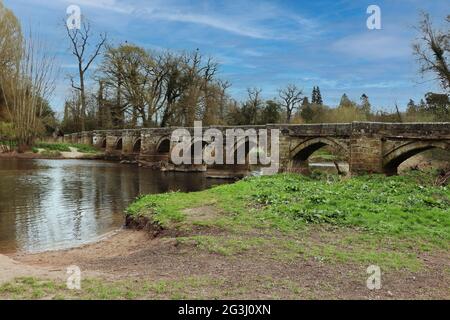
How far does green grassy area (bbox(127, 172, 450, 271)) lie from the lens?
24.6ft

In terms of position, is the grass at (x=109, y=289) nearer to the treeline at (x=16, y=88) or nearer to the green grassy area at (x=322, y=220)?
the green grassy area at (x=322, y=220)

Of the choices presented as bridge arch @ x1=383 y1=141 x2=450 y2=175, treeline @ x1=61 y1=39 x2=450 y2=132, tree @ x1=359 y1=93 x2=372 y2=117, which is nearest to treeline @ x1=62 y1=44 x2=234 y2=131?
treeline @ x1=61 y1=39 x2=450 y2=132

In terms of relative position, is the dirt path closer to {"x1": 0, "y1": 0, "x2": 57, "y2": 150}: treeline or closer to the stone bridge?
the stone bridge

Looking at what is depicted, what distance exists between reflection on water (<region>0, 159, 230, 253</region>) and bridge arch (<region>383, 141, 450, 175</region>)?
10.3 m

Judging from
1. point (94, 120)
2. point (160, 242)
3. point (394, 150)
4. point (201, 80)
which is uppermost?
point (201, 80)

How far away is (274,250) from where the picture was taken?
24.4ft

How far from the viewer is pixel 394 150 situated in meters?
17.3

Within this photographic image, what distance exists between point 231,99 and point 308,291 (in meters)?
57.3

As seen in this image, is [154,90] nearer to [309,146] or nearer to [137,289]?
[309,146]

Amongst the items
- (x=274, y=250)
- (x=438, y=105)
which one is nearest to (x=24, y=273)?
(x=274, y=250)

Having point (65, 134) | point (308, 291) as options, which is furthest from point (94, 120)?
Result: point (308, 291)

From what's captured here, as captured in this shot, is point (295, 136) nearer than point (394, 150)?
No

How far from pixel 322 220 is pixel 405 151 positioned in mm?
9098
